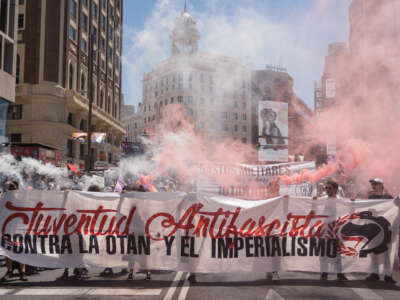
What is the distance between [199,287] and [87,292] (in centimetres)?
172

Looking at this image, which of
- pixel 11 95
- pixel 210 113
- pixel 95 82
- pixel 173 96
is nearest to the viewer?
pixel 11 95

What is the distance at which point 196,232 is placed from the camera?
6.79 m

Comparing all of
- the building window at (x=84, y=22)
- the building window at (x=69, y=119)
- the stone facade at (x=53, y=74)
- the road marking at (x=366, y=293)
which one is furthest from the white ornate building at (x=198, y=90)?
the road marking at (x=366, y=293)

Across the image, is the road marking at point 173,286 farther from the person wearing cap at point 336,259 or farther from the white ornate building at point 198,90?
the white ornate building at point 198,90

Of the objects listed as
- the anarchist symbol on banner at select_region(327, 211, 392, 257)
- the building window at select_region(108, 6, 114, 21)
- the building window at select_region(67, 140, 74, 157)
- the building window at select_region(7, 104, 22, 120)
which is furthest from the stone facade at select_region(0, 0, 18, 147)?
the building window at select_region(108, 6, 114, 21)

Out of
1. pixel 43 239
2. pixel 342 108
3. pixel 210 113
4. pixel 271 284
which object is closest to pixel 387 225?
pixel 271 284

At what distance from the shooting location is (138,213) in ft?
22.9

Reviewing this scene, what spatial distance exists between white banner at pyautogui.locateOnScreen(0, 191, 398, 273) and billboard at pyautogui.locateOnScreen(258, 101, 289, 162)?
63.1 m

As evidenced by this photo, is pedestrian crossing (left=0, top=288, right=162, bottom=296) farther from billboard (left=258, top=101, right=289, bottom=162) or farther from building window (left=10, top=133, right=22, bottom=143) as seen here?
billboard (left=258, top=101, right=289, bottom=162)

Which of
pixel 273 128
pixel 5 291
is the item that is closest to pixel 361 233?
pixel 5 291

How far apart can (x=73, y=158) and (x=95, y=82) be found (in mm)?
11813

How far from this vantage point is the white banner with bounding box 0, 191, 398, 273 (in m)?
6.70

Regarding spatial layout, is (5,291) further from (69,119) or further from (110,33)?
(110,33)

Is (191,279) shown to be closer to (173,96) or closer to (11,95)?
(11,95)
